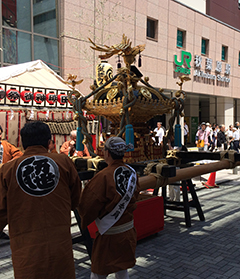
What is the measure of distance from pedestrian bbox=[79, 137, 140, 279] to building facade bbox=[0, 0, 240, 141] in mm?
11141

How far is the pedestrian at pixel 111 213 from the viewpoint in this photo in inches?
107

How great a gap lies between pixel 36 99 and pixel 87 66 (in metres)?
6.39

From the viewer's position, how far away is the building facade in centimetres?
1355

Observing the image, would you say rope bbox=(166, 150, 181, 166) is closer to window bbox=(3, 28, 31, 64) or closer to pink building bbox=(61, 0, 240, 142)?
window bbox=(3, 28, 31, 64)

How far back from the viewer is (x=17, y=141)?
9164 mm

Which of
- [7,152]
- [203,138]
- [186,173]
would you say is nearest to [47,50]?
[203,138]

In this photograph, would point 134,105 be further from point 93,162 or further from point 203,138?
point 203,138

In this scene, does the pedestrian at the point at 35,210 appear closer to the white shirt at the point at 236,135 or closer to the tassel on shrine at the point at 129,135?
the tassel on shrine at the point at 129,135

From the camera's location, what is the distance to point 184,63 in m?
20.5

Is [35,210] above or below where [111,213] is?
above

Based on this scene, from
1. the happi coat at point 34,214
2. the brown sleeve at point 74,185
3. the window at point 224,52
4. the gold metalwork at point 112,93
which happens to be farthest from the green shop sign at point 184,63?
the happi coat at point 34,214

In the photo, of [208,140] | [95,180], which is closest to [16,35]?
[208,140]

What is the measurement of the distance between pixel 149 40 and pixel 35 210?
17295mm

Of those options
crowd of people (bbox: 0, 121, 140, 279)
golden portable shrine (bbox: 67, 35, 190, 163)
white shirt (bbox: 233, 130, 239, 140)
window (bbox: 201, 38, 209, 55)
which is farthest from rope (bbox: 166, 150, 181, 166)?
window (bbox: 201, 38, 209, 55)
